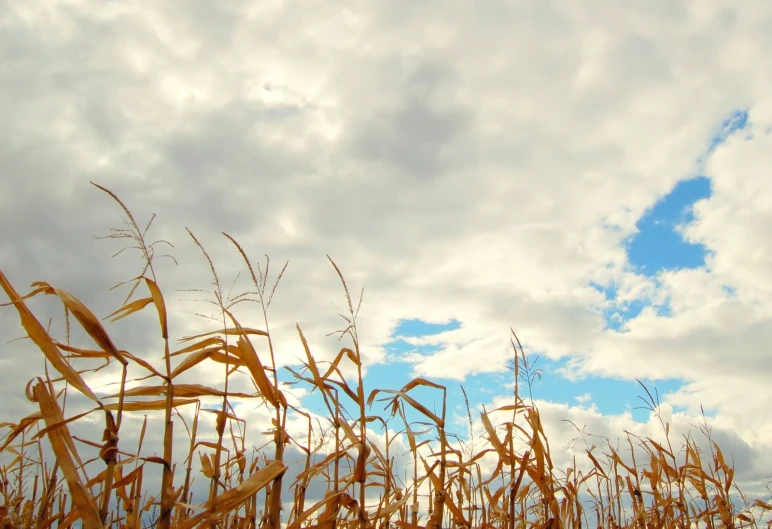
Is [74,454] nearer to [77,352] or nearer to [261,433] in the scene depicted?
[77,352]

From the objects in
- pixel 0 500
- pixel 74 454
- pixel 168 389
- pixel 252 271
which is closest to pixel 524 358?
pixel 252 271

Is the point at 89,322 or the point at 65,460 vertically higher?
the point at 89,322

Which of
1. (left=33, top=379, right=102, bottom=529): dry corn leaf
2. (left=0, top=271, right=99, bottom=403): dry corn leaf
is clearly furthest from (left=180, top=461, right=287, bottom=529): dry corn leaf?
(left=0, top=271, right=99, bottom=403): dry corn leaf

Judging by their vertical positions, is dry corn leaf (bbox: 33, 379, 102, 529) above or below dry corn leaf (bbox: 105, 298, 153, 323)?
below

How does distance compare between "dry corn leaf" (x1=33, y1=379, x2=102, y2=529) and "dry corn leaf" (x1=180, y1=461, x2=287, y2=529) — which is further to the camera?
"dry corn leaf" (x1=180, y1=461, x2=287, y2=529)

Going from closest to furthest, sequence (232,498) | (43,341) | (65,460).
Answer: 1. (65,460)
2. (43,341)
3. (232,498)

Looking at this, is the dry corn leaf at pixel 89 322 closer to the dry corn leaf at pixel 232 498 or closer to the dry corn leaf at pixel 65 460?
the dry corn leaf at pixel 65 460

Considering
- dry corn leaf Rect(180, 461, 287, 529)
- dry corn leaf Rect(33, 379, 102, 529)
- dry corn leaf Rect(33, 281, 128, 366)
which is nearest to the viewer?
dry corn leaf Rect(33, 379, 102, 529)

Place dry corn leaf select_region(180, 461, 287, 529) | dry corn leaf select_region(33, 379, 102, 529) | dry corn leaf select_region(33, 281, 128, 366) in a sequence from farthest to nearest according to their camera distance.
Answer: dry corn leaf select_region(180, 461, 287, 529) < dry corn leaf select_region(33, 281, 128, 366) < dry corn leaf select_region(33, 379, 102, 529)

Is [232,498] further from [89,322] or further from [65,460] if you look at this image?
[89,322]

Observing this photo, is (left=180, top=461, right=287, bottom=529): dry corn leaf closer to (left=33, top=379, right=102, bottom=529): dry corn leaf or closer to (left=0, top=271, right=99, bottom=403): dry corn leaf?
(left=33, top=379, right=102, bottom=529): dry corn leaf

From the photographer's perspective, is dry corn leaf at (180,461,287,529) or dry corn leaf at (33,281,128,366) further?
dry corn leaf at (180,461,287,529)

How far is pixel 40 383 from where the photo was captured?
2.12 m

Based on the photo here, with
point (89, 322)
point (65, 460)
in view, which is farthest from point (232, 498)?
point (89, 322)
